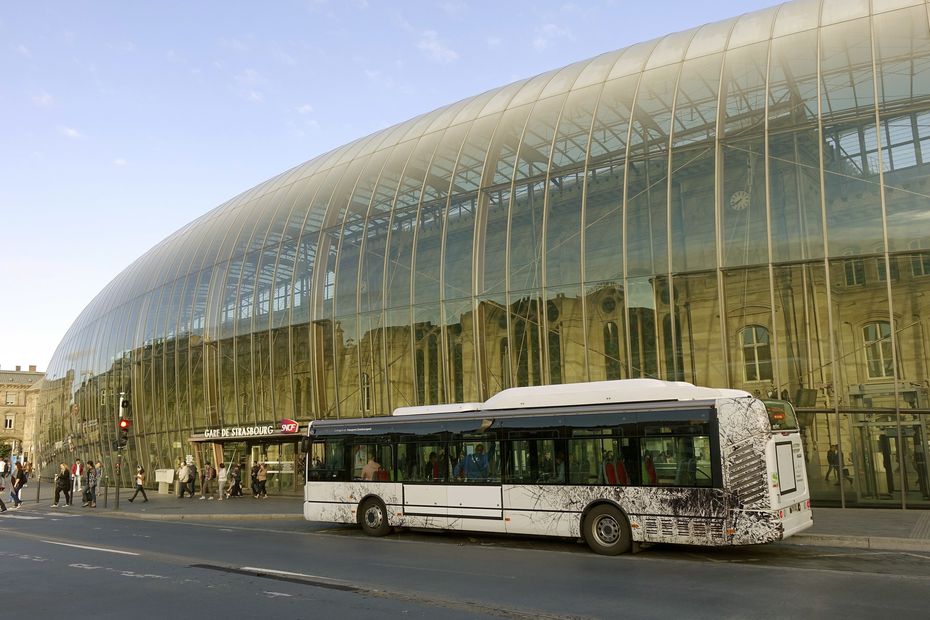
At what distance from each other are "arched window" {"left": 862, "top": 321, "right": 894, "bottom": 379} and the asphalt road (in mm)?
7192

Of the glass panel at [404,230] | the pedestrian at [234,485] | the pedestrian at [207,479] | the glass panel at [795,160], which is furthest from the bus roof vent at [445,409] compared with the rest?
the pedestrian at [207,479]

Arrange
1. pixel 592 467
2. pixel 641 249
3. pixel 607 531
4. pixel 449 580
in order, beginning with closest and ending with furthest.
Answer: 1. pixel 449 580
2. pixel 607 531
3. pixel 592 467
4. pixel 641 249

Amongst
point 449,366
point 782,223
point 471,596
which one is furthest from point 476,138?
point 471,596

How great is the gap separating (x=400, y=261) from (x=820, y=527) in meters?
18.0

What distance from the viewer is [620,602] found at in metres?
9.02

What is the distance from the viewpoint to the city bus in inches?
504

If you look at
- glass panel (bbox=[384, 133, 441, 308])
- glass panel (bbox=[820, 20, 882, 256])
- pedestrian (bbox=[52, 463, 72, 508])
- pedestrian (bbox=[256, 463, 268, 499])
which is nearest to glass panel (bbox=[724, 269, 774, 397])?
glass panel (bbox=[820, 20, 882, 256])

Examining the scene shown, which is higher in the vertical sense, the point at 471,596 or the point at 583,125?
the point at 583,125

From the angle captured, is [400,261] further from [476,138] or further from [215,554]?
[215,554]

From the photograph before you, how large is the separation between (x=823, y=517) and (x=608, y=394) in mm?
6496

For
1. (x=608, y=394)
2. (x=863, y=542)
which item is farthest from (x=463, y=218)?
(x=863, y=542)

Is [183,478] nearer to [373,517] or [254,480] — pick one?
[254,480]

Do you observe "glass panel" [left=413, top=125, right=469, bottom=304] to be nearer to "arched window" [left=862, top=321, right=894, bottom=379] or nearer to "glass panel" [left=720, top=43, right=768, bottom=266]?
"glass panel" [left=720, top=43, right=768, bottom=266]

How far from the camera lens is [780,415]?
532 inches
